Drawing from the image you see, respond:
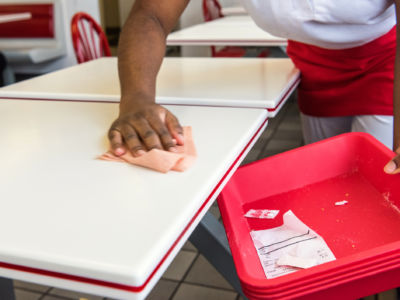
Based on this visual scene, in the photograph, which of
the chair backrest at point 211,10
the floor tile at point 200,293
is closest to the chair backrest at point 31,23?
the chair backrest at point 211,10

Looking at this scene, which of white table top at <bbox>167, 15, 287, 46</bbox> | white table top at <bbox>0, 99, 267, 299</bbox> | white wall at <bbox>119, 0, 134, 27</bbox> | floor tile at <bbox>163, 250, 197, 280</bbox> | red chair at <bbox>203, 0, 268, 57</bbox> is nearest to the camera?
white table top at <bbox>0, 99, 267, 299</bbox>

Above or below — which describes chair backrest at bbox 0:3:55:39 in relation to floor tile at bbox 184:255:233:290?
above

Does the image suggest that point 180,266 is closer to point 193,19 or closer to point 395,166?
point 395,166

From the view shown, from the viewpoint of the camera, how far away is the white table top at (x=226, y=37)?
110 inches

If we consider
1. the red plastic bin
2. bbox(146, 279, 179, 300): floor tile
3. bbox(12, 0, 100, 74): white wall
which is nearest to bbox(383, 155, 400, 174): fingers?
the red plastic bin

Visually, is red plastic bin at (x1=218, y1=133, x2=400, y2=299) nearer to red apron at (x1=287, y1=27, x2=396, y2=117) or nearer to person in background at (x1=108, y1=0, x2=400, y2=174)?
person in background at (x1=108, y1=0, x2=400, y2=174)

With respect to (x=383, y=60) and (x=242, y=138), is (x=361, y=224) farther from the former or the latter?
(x=383, y=60)

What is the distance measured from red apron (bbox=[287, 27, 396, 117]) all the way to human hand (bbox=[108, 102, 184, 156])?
0.70 metres

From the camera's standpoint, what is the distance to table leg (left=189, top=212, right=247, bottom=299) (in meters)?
1.29

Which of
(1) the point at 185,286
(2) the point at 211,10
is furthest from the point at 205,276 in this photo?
(2) the point at 211,10

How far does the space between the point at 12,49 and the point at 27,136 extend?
155 inches

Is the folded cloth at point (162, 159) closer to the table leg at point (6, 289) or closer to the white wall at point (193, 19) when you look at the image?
the table leg at point (6, 289)

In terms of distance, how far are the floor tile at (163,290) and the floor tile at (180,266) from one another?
0.04m

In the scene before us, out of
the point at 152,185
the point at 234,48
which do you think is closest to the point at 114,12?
the point at 234,48
